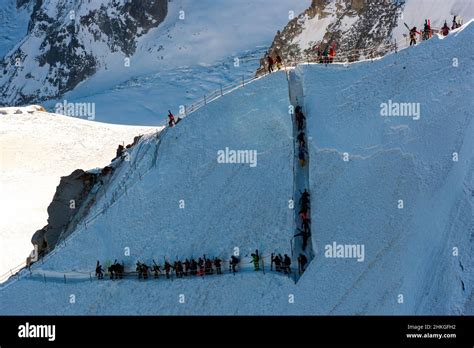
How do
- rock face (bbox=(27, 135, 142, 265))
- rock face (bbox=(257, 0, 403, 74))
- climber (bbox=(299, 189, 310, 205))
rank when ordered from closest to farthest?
climber (bbox=(299, 189, 310, 205)) < rock face (bbox=(27, 135, 142, 265)) < rock face (bbox=(257, 0, 403, 74))

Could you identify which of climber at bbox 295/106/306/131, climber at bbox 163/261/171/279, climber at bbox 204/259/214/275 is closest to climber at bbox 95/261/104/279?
climber at bbox 163/261/171/279

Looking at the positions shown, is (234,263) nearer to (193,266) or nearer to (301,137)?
(193,266)

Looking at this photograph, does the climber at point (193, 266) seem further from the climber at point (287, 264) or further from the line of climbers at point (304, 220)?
the line of climbers at point (304, 220)

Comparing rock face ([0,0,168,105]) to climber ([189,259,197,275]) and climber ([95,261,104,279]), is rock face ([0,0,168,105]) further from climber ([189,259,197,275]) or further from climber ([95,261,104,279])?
climber ([189,259,197,275])
